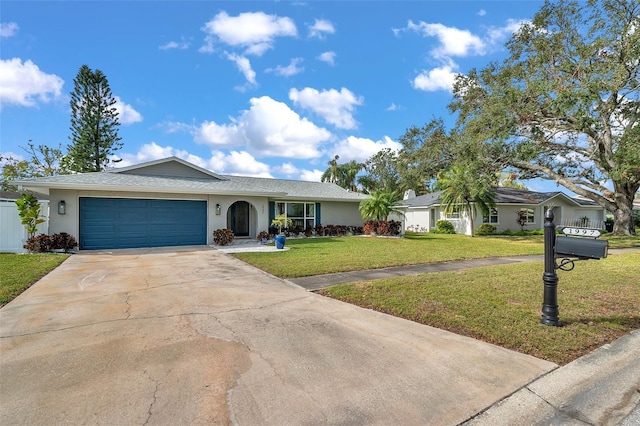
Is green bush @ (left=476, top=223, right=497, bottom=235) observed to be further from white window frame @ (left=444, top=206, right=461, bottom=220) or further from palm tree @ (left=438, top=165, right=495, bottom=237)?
white window frame @ (left=444, top=206, right=461, bottom=220)

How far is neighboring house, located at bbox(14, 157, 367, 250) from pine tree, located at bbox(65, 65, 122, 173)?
1869 cm

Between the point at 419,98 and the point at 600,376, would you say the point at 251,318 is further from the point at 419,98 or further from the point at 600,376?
the point at 419,98

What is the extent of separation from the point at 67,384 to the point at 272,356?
6.07 feet

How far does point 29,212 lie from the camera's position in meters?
11.5

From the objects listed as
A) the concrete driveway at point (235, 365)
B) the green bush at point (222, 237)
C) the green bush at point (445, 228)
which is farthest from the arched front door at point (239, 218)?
the green bush at point (445, 228)

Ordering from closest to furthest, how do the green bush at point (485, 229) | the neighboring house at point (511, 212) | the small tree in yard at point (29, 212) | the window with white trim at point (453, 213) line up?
1. the small tree in yard at point (29, 212)
2. the green bush at point (485, 229)
3. the window with white trim at point (453, 213)
4. the neighboring house at point (511, 212)

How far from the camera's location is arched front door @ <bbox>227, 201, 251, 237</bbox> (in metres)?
19.1

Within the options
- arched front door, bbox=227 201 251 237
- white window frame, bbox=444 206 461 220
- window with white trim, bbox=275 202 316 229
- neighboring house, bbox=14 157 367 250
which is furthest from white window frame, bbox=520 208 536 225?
arched front door, bbox=227 201 251 237

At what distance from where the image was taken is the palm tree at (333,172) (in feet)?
139

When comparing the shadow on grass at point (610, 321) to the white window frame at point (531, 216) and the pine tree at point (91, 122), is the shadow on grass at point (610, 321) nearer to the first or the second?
the white window frame at point (531, 216)

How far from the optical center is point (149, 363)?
10.8 feet

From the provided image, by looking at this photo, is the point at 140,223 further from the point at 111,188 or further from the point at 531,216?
the point at 531,216

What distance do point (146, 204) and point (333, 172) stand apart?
3034 cm

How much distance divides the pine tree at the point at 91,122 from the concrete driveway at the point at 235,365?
29.8 meters
